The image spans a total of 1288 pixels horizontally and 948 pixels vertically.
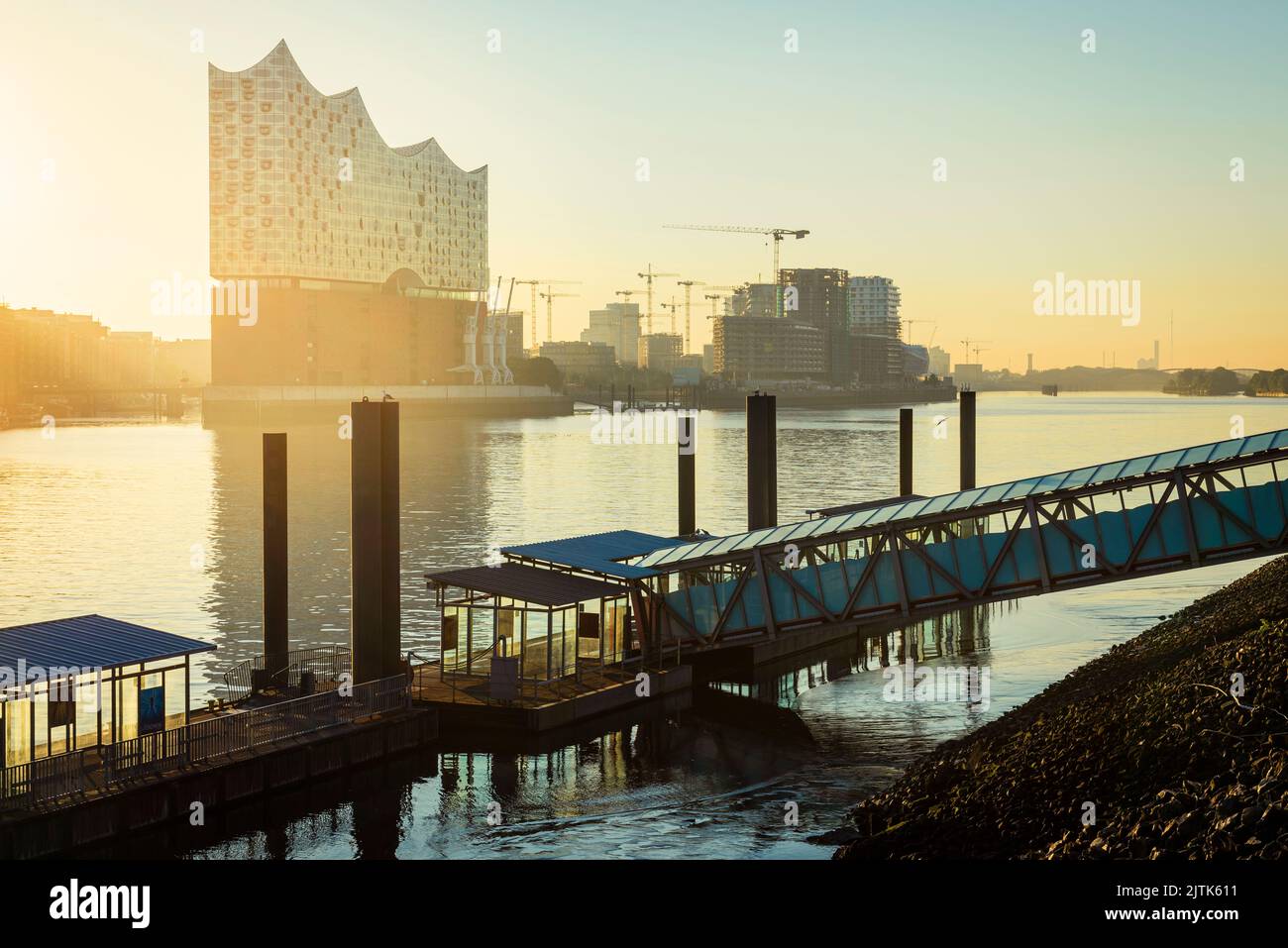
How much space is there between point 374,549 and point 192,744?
6.03 meters

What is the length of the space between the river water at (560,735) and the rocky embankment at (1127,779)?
185 cm

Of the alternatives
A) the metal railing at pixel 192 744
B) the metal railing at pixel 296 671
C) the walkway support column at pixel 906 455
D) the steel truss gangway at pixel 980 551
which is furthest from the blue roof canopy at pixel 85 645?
the walkway support column at pixel 906 455

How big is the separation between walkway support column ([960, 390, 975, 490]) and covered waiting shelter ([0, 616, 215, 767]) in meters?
37.7

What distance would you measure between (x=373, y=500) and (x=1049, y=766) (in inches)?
536

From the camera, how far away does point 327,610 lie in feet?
149

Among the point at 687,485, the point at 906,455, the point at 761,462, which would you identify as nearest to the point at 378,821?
the point at 761,462

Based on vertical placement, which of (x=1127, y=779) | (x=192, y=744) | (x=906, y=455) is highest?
(x=906, y=455)

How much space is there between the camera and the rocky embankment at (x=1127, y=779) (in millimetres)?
16156

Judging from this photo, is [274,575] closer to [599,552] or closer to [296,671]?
[296,671]

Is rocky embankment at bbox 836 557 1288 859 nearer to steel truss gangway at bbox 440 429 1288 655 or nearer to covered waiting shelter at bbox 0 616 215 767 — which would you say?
steel truss gangway at bbox 440 429 1288 655

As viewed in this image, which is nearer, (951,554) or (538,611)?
(951,554)

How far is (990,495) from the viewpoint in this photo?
93.9ft

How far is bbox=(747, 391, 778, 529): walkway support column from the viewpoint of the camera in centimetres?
4034

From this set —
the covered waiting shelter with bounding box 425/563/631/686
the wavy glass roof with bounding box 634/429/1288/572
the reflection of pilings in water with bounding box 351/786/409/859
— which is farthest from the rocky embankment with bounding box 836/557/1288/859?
the covered waiting shelter with bounding box 425/563/631/686
